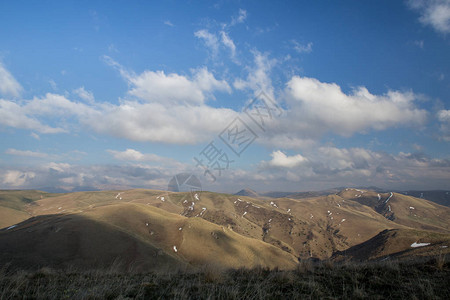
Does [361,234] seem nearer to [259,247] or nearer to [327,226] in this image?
[327,226]

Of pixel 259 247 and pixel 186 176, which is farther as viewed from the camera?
pixel 186 176

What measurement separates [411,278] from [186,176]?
153290mm

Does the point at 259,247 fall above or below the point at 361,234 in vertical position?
above

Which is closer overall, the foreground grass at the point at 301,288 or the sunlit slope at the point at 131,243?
the foreground grass at the point at 301,288

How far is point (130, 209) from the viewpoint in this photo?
104000 millimetres

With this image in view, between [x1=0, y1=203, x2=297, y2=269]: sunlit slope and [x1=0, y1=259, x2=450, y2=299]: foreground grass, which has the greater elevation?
[x1=0, y1=259, x2=450, y2=299]: foreground grass

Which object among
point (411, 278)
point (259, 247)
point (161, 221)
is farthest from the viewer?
point (161, 221)

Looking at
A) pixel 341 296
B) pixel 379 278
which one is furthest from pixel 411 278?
pixel 341 296

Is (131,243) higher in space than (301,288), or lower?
lower

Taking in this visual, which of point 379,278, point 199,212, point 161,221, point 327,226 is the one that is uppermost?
point 379,278

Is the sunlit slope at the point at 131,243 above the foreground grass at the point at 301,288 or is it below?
below

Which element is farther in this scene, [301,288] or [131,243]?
[131,243]

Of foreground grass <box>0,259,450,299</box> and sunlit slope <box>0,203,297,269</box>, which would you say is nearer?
foreground grass <box>0,259,450,299</box>

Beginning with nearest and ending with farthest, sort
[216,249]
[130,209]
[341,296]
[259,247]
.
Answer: [341,296] < [216,249] < [259,247] < [130,209]
